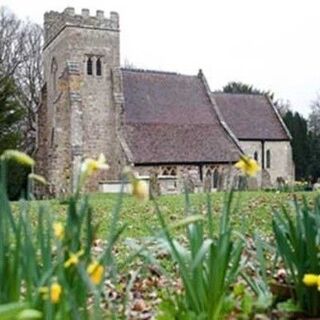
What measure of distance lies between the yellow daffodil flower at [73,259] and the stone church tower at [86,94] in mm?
29730

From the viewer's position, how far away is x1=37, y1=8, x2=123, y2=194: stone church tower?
32.3 m

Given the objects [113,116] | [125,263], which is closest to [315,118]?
[113,116]

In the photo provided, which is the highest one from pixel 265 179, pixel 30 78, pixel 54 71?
pixel 30 78

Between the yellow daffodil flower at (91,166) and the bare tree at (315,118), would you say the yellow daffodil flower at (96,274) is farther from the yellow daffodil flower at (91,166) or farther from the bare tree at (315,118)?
the bare tree at (315,118)

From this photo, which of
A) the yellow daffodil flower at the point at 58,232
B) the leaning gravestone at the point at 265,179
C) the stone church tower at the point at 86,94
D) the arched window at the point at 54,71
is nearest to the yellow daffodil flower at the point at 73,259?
the yellow daffodil flower at the point at 58,232

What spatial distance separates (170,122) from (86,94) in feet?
15.8

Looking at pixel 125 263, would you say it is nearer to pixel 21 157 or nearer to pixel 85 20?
pixel 21 157

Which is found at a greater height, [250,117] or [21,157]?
[250,117]

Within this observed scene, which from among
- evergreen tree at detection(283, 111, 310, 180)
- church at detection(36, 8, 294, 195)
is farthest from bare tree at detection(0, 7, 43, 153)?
evergreen tree at detection(283, 111, 310, 180)

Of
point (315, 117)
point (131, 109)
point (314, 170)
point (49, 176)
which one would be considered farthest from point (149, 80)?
point (315, 117)

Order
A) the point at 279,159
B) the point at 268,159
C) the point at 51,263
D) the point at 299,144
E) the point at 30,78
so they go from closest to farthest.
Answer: the point at 51,263 → the point at 268,159 → the point at 279,159 → the point at 30,78 → the point at 299,144

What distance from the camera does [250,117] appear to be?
128 ft

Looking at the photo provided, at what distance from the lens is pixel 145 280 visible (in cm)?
436

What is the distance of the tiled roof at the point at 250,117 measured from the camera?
3766 cm
